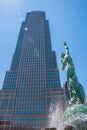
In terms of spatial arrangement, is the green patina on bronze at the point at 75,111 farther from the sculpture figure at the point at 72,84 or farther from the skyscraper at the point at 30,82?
the skyscraper at the point at 30,82

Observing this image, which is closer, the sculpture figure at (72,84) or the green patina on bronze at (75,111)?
the green patina on bronze at (75,111)

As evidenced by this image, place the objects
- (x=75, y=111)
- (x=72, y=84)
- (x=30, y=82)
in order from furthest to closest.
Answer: (x=30, y=82) < (x=72, y=84) < (x=75, y=111)

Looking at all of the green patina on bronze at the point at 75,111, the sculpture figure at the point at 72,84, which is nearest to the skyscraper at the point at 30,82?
the sculpture figure at the point at 72,84

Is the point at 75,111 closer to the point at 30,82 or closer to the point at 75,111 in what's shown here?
the point at 75,111

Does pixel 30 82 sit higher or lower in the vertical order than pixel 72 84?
higher

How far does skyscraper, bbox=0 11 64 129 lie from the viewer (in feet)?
291

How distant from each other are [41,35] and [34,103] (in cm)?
6082

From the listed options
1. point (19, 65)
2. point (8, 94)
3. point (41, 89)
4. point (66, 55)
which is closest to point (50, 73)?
point (41, 89)

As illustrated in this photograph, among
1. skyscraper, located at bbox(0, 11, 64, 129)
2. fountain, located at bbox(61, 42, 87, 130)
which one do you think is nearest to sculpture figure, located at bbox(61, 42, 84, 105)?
fountain, located at bbox(61, 42, 87, 130)

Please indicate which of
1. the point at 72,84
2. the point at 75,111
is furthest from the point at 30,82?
the point at 75,111

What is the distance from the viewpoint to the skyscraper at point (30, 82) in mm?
88812

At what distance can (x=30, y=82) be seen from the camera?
344 feet

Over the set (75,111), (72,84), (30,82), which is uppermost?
(30,82)

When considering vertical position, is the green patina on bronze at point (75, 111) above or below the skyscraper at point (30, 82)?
below
